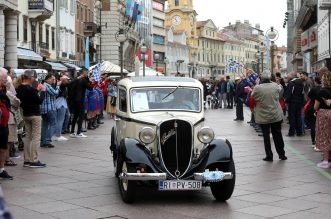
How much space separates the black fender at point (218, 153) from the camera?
904 cm

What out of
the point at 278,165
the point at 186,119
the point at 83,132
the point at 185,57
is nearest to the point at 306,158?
the point at 278,165

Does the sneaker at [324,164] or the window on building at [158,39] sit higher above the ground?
the window on building at [158,39]

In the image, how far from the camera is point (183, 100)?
33.6 feet

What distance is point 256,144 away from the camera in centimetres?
1730

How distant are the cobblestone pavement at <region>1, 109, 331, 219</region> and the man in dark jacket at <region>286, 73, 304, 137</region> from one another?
4611 mm

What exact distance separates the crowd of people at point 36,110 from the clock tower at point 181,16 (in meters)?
126

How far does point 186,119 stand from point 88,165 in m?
4.35

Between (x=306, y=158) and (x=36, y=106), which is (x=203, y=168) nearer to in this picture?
(x=36, y=106)

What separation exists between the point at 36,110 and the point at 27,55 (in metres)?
27.6

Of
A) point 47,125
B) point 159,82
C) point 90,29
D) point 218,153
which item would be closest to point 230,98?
point 90,29

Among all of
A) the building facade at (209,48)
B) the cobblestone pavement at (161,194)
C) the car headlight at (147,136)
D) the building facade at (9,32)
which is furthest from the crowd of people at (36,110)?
the building facade at (209,48)

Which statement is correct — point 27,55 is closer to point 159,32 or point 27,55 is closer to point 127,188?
point 127,188

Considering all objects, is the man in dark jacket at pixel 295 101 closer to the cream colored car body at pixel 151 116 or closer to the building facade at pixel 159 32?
the cream colored car body at pixel 151 116

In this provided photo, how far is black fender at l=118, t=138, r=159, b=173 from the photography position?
349 inches
